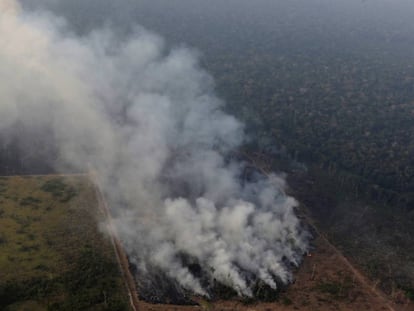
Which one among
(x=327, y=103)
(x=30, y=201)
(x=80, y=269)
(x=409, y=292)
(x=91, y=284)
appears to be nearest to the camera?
(x=91, y=284)

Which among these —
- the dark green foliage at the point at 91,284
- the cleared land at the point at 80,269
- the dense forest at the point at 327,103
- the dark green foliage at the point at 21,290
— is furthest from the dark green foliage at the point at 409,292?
the dark green foliage at the point at 21,290

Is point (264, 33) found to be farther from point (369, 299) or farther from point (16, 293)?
point (16, 293)

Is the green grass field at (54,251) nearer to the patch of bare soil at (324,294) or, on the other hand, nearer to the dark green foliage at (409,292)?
the patch of bare soil at (324,294)

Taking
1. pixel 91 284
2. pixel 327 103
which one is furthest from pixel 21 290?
pixel 327 103

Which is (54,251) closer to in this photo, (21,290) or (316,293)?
(21,290)

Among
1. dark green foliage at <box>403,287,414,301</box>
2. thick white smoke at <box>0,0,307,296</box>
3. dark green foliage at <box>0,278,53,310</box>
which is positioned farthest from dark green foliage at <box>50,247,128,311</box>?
dark green foliage at <box>403,287,414,301</box>

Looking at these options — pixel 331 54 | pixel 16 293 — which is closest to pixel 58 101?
pixel 16 293

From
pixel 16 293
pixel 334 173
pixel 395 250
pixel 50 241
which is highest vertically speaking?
pixel 334 173
